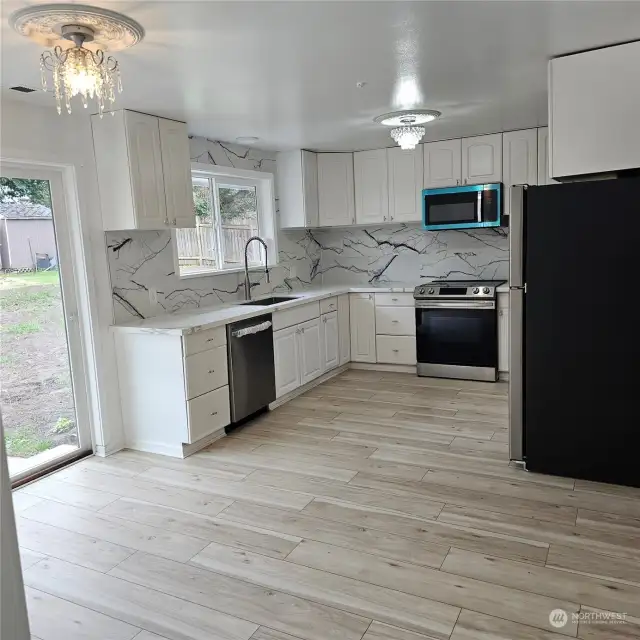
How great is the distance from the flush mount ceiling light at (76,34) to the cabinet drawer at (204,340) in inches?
68.3

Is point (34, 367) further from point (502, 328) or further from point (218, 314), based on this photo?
point (502, 328)

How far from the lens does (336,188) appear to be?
583 cm

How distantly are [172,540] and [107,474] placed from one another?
3.40 feet

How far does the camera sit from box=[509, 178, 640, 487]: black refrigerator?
2863mm

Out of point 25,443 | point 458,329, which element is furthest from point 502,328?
point 25,443

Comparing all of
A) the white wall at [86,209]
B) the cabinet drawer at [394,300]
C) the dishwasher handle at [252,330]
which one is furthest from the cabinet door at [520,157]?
the white wall at [86,209]

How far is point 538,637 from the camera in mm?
1930

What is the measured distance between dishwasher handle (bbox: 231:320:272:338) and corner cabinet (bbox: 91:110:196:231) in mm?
890

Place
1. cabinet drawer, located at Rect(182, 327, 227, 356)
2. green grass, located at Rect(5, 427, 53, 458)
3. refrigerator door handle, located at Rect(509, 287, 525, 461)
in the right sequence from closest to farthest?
refrigerator door handle, located at Rect(509, 287, 525, 461) < green grass, located at Rect(5, 427, 53, 458) < cabinet drawer, located at Rect(182, 327, 227, 356)

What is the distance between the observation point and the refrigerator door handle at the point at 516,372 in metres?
3.18

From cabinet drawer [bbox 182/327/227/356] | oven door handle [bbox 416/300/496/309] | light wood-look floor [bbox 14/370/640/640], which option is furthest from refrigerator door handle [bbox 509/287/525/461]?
cabinet drawer [bbox 182/327/227/356]

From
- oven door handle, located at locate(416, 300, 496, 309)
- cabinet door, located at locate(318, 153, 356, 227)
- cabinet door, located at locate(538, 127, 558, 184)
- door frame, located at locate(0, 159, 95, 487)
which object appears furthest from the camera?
cabinet door, located at locate(318, 153, 356, 227)

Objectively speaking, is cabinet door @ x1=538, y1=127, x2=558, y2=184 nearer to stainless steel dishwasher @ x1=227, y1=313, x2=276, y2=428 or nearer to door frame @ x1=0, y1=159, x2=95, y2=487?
stainless steel dishwasher @ x1=227, y1=313, x2=276, y2=428

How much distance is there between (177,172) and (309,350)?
196 centimetres
